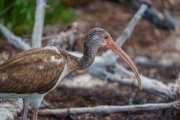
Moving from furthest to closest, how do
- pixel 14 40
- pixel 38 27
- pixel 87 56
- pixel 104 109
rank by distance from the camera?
1. pixel 14 40
2. pixel 38 27
3. pixel 104 109
4. pixel 87 56

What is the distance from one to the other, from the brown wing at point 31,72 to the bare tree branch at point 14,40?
7.64 feet

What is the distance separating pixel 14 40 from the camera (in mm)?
8562

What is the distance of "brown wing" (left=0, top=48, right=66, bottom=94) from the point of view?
5.97m

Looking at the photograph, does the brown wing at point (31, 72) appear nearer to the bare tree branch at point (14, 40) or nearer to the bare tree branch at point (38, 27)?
the bare tree branch at point (38, 27)

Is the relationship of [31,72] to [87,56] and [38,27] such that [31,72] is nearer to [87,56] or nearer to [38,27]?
[87,56]

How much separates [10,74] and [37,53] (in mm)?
396

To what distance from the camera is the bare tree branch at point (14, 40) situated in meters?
8.45

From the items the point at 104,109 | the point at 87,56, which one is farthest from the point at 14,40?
the point at 87,56

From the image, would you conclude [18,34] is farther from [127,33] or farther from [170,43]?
[170,43]

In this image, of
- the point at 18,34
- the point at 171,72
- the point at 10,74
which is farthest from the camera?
the point at 171,72

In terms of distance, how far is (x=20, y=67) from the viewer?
601 cm

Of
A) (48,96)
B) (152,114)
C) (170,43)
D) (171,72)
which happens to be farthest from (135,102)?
(170,43)

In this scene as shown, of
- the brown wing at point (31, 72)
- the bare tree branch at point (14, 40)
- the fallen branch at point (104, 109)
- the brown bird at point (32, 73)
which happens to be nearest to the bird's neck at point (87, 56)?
the brown bird at point (32, 73)

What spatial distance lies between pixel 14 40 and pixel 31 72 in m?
2.62
